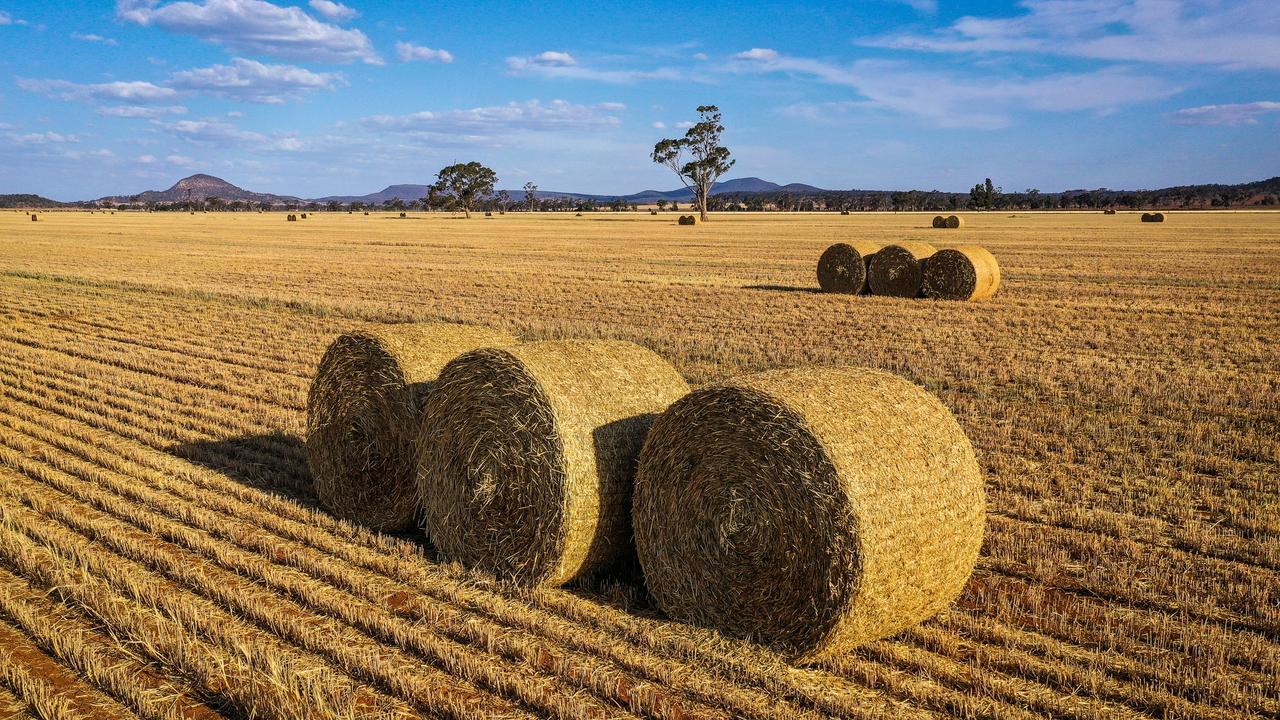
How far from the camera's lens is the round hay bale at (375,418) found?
763 cm

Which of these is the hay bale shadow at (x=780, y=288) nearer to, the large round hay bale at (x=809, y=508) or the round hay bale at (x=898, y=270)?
the round hay bale at (x=898, y=270)

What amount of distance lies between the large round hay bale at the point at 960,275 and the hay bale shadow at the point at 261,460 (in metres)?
16.1

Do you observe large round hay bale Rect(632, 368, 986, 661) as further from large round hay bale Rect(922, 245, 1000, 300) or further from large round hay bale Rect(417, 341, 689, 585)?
large round hay bale Rect(922, 245, 1000, 300)

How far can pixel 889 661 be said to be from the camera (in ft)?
17.3

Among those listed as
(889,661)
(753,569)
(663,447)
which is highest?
(663,447)

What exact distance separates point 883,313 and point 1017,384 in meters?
7.16

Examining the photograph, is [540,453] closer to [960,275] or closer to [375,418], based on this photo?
[375,418]

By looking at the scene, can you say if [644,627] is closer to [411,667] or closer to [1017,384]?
[411,667]

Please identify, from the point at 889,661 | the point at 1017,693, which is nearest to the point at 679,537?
the point at 889,661

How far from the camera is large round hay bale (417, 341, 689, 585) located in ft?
20.3

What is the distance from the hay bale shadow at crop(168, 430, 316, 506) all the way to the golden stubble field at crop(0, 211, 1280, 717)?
40 mm

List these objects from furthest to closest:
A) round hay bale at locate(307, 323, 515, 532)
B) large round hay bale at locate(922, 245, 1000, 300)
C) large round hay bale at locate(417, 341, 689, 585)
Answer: large round hay bale at locate(922, 245, 1000, 300) → round hay bale at locate(307, 323, 515, 532) → large round hay bale at locate(417, 341, 689, 585)

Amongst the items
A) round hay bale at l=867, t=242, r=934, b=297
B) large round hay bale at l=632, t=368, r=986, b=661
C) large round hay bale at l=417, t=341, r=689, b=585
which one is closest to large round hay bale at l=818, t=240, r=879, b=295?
round hay bale at l=867, t=242, r=934, b=297

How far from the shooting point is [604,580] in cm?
649
